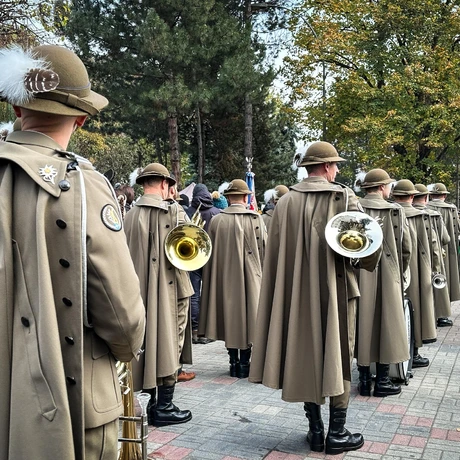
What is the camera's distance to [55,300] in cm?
231

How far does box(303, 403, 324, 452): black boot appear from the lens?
5.08 meters

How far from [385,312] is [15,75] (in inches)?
204

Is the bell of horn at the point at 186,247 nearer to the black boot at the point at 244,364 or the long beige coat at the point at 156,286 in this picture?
the long beige coat at the point at 156,286

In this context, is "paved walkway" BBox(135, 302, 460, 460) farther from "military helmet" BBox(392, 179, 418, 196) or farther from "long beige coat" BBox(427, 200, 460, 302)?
"long beige coat" BBox(427, 200, 460, 302)

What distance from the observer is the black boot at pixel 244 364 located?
7.64 m

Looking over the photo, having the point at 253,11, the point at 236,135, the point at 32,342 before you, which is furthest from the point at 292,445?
the point at 236,135

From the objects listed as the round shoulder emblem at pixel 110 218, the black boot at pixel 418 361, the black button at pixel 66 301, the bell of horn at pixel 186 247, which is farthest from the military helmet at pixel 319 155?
the black boot at pixel 418 361

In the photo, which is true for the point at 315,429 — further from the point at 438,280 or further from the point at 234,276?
the point at 438,280

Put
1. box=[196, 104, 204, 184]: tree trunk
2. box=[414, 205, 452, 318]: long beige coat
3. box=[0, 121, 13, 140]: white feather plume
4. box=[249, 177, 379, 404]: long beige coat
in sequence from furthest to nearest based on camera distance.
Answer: box=[196, 104, 204, 184]: tree trunk, box=[414, 205, 452, 318]: long beige coat, box=[249, 177, 379, 404]: long beige coat, box=[0, 121, 13, 140]: white feather plume

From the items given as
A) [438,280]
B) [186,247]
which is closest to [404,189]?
[438,280]

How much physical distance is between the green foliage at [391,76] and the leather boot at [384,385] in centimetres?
1793

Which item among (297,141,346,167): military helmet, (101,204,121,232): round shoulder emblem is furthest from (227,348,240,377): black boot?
(101,204,121,232): round shoulder emblem

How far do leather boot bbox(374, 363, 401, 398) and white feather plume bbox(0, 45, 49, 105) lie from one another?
538 centimetres

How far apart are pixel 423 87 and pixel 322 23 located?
5.45 metres
